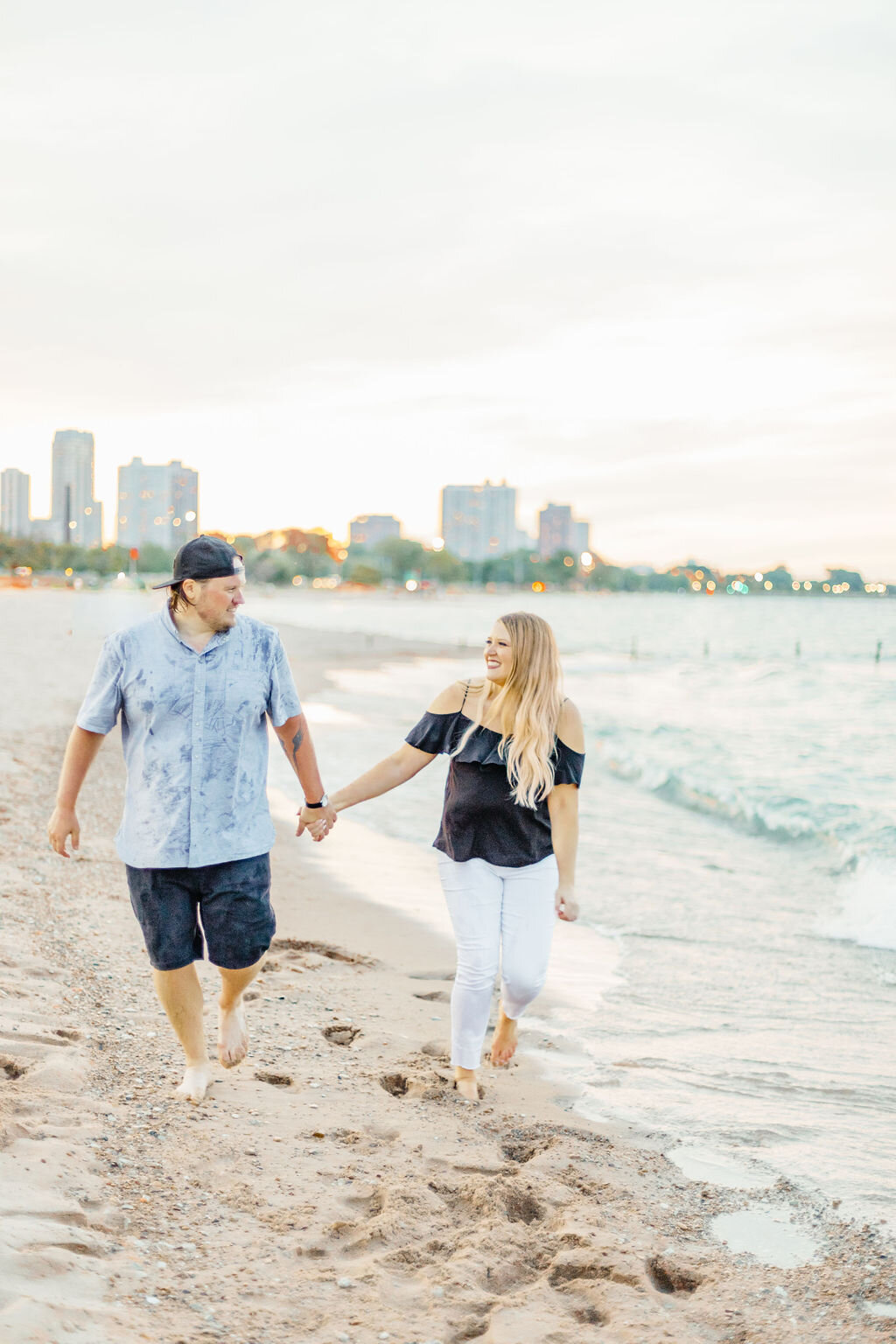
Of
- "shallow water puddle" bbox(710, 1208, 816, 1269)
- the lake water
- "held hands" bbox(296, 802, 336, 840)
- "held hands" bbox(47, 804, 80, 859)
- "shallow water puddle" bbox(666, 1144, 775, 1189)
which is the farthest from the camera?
the lake water

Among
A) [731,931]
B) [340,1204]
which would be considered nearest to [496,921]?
[340,1204]

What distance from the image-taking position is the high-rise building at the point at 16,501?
160m

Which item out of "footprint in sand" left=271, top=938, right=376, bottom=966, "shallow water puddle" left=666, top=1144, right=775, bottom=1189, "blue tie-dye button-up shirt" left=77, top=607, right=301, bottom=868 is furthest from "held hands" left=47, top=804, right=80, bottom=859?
"footprint in sand" left=271, top=938, right=376, bottom=966

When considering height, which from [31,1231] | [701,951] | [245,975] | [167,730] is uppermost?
[167,730]

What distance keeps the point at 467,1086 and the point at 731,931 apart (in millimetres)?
3776

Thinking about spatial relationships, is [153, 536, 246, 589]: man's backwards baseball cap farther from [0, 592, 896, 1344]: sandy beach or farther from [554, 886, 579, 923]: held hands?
[0, 592, 896, 1344]: sandy beach

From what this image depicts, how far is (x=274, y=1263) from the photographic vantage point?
2881 mm

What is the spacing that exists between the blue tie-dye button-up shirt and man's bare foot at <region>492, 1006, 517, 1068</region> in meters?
1.37

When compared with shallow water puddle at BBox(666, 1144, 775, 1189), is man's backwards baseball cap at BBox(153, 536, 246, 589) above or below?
above

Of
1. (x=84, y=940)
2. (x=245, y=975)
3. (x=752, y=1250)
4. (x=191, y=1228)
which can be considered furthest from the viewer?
(x=84, y=940)

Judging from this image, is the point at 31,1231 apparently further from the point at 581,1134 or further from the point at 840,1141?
the point at 840,1141

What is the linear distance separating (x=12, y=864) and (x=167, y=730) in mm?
3949

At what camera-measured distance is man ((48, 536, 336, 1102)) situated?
344cm

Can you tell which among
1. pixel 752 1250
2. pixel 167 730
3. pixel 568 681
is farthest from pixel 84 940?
pixel 568 681
